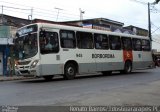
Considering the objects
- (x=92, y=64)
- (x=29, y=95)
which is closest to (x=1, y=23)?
(x=92, y=64)

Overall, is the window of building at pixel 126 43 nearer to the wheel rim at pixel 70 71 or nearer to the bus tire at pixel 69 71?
the bus tire at pixel 69 71

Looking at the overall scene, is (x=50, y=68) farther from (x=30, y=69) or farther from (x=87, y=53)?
(x=87, y=53)

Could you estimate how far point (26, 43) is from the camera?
20.4 metres

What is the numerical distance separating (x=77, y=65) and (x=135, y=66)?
328 inches

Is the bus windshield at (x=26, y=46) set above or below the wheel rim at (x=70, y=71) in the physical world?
above

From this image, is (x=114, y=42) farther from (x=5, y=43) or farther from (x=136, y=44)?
(x=5, y=43)

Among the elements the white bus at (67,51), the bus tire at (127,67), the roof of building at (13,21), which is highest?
the roof of building at (13,21)

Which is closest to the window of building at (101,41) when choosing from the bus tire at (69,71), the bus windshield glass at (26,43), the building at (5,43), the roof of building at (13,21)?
the bus tire at (69,71)

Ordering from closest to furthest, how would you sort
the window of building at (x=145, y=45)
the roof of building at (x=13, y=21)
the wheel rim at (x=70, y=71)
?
1. the wheel rim at (x=70, y=71)
2. the window of building at (x=145, y=45)
3. the roof of building at (x=13, y=21)

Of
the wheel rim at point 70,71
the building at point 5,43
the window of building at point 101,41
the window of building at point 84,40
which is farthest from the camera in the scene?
the building at point 5,43

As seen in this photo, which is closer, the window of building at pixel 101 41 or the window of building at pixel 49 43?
the window of building at pixel 49 43

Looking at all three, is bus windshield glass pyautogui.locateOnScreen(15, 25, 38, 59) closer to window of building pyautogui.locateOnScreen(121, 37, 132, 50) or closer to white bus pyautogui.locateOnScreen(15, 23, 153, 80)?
white bus pyautogui.locateOnScreen(15, 23, 153, 80)

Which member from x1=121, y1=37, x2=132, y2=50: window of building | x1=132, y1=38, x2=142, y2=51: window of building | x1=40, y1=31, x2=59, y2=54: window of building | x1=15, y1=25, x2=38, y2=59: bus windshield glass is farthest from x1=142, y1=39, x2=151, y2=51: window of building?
x1=15, y1=25, x2=38, y2=59: bus windshield glass

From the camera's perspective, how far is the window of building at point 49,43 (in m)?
19.8
